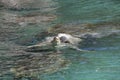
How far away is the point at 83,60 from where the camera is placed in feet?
28.8

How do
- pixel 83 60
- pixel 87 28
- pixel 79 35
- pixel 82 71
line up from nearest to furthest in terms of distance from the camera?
pixel 82 71 < pixel 83 60 < pixel 79 35 < pixel 87 28

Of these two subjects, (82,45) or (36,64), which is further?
(82,45)

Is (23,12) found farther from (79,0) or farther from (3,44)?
(3,44)

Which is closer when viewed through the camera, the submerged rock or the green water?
the green water

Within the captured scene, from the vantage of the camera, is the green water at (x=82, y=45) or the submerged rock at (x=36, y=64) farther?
the submerged rock at (x=36, y=64)

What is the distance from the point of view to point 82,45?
9.90 metres

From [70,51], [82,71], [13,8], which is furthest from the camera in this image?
[13,8]

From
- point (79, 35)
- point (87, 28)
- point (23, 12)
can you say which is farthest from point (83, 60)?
point (23, 12)

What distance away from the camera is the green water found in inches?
318

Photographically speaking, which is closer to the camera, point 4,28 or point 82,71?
point 82,71

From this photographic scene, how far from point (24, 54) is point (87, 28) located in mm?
2497

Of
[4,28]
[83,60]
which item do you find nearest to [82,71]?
[83,60]

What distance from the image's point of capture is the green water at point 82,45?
807 centimetres

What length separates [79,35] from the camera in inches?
420
